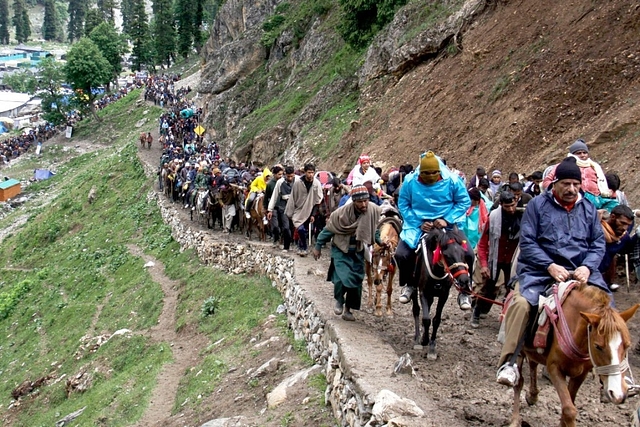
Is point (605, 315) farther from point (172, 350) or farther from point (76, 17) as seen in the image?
point (76, 17)

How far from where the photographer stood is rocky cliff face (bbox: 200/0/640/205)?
1473 centimetres

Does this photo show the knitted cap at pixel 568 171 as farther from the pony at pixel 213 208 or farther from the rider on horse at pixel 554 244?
the pony at pixel 213 208

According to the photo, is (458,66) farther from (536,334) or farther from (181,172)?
(536,334)

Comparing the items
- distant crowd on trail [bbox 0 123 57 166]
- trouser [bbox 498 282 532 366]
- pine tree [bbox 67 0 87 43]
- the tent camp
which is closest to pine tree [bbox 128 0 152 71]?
distant crowd on trail [bbox 0 123 57 166]

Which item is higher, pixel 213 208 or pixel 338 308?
pixel 338 308

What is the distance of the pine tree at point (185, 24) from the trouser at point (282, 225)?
6973 centimetres

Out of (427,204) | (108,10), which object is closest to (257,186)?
(427,204)

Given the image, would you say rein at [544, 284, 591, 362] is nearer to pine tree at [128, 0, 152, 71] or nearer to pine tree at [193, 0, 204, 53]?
pine tree at [193, 0, 204, 53]

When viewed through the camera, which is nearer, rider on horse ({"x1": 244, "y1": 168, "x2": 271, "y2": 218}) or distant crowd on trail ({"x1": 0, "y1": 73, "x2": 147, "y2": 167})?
rider on horse ({"x1": 244, "y1": 168, "x2": 271, "y2": 218})

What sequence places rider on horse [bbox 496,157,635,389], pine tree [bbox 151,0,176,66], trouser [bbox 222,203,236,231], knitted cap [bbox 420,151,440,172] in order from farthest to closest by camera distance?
pine tree [bbox 151,0,176,66] < trouser [bbox 222,203,236,231] < knitted cap [bbox 420,151,440,172] < rider on horse [bbox 496,157,635,389]

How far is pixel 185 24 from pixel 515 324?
80.0 meters

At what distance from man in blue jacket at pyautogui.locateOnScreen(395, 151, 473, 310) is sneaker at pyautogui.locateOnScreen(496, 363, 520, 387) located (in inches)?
73.7

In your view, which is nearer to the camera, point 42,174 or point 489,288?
point 489,288

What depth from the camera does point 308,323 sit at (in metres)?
9.70
